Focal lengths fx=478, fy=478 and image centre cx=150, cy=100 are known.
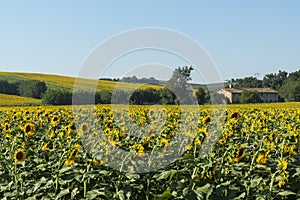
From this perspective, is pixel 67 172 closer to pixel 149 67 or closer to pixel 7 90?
pixel 149 67

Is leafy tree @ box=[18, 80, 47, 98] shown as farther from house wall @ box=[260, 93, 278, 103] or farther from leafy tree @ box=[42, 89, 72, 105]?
house wall @ box=[260, 93, 278, 103]

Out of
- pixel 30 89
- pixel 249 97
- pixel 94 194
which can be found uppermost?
pixel 249 97

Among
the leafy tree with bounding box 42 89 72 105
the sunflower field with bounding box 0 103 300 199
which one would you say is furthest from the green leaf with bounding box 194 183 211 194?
the leafy tree with bounding box 42 89 72 105

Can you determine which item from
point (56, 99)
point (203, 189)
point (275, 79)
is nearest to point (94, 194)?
point (203, 189)

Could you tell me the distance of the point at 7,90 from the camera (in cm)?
3831

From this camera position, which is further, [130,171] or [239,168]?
[239,168]

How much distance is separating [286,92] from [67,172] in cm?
5252

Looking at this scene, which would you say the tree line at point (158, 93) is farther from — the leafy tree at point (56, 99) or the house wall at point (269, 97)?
the house wall at point (269, 97)

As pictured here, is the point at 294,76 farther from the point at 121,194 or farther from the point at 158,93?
the point at 121,194

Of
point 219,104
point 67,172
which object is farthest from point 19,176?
point 219,104

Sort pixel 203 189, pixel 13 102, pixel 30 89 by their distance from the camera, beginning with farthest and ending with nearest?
1. pixel 30 89
2. pixel 13 102
3. pixel 203 189

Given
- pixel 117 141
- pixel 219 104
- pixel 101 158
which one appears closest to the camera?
pixel 101 158

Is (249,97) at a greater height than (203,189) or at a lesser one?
greater

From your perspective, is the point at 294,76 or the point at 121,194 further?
the point at 294,76
